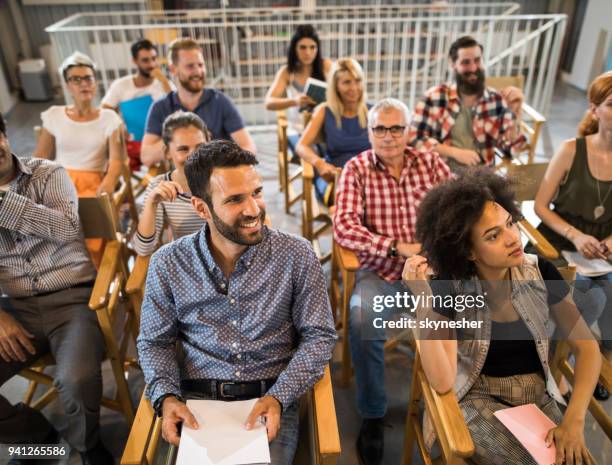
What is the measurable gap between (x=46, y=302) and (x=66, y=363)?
0.93 ft

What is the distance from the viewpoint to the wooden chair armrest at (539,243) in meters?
1.92

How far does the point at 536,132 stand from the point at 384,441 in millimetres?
2043

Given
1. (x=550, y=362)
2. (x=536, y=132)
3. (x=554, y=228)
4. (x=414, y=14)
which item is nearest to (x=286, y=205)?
(x=536, y=132)

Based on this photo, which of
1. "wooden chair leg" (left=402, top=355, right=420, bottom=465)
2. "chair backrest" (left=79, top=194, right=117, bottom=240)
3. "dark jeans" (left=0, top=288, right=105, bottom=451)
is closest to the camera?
"wooden chair leg" (left=402, top=355, right=420, bottom=465)

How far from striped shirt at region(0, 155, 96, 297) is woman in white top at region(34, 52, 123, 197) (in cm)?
78

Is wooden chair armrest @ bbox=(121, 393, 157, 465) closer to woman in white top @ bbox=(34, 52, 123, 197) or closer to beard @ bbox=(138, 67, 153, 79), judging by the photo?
woman in white top @ bbox=(34, 52, 123, 197)

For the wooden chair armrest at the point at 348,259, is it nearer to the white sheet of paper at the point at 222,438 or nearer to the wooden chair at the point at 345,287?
the wooden chair at the point at 345,287

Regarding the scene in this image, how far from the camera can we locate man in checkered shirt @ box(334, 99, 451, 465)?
6.20ft

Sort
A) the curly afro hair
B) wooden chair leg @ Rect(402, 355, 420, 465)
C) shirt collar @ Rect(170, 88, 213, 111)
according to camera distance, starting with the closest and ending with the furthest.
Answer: the curly afro hair
wooden chair leg @ Rect(402, 355, 420, 465)
shirt collar @ Rect(170, 88, 213, 111)

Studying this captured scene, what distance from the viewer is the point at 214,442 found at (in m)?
1.28

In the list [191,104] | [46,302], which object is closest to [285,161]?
[191,104]

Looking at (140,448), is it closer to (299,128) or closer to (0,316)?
(0,316)

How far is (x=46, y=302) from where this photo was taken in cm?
187

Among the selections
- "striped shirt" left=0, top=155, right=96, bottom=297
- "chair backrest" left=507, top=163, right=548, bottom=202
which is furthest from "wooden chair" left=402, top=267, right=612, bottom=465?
"striped shirt" left=0, top=155, right=96, bottom=297
